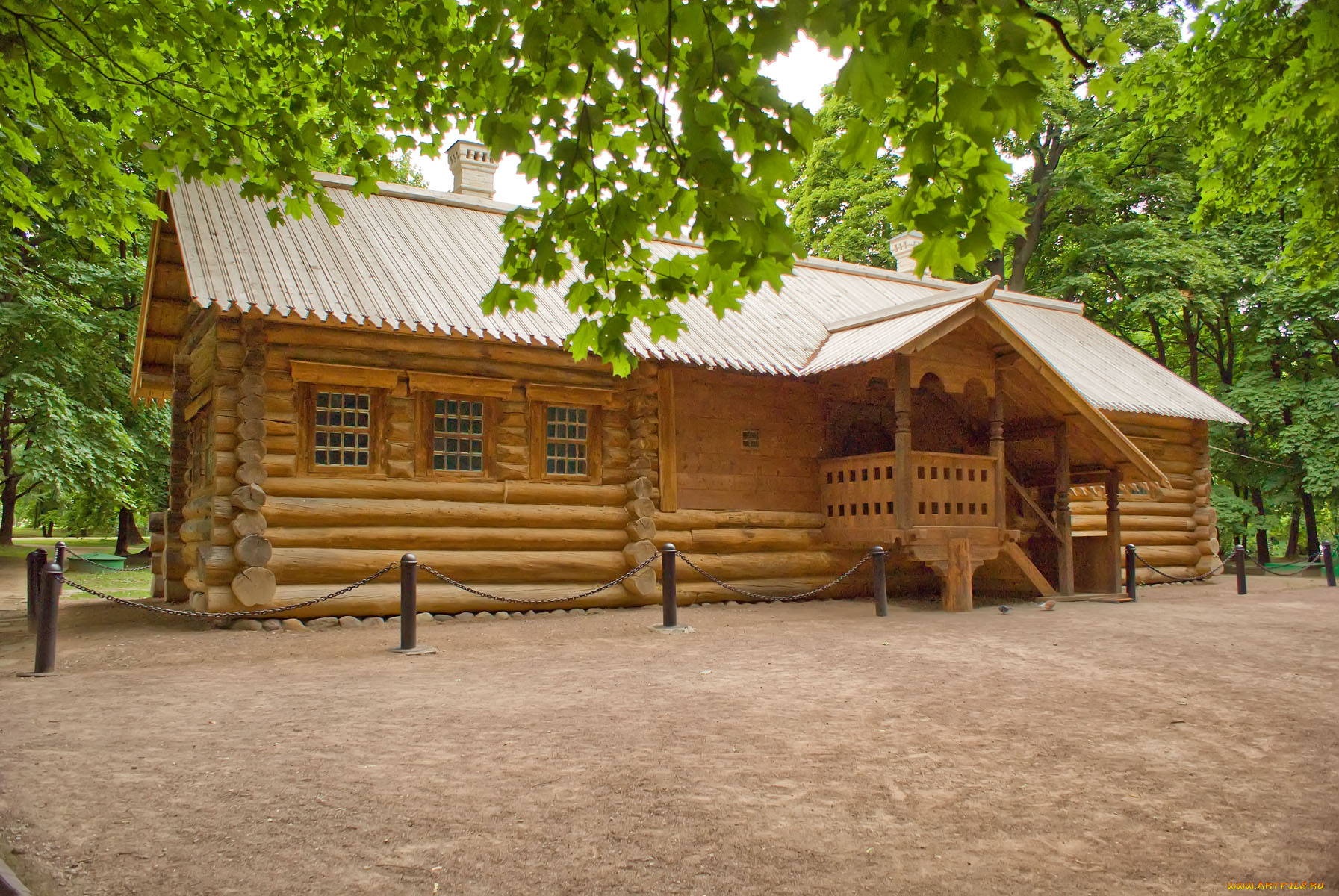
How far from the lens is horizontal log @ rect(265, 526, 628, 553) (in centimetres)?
1143

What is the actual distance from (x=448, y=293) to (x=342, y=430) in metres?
2.44

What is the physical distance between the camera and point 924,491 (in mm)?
13352

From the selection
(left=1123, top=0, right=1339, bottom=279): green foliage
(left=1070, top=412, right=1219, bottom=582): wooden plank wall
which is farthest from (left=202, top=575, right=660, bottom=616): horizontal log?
(left=1070, top=412, right=1219, bottom=582): wooden plank wall

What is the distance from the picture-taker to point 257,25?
8039mm

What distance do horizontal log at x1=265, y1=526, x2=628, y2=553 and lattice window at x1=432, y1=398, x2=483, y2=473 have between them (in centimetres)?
89

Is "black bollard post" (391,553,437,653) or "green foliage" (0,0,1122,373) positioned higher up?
"green foliage" (0,0,1122,373)

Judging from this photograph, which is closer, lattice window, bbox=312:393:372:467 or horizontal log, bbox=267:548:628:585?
horizontal log, bbox=267:548:628:585

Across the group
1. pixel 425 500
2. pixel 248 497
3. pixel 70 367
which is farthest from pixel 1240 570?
pixel 70 367

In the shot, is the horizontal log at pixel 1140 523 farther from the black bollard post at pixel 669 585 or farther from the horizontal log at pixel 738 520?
the black bollard post at pixel 669 585

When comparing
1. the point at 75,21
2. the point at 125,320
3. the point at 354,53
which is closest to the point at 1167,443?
the point at 354,53

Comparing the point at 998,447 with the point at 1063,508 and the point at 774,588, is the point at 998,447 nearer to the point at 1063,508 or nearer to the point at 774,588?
the point at 1063,508

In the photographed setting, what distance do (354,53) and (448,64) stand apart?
2.93ft

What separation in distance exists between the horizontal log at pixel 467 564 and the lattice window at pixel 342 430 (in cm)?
120

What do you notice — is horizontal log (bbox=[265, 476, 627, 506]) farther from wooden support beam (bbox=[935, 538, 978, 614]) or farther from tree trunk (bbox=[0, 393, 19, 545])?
tree trunk (bbox=[0, 393, 19, 545])
